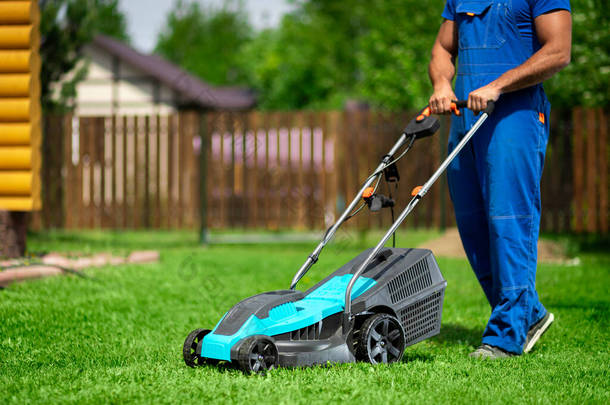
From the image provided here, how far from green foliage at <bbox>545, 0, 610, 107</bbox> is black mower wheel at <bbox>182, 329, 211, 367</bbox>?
25.8 feet

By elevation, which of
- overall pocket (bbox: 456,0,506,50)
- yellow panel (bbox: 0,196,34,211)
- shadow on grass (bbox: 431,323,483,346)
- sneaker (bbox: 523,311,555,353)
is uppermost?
overall pocket (bbox: 456,0,506,50)

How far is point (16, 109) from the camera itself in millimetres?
6945

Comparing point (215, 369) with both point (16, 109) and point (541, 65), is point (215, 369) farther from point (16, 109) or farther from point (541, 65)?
point (16, 109)

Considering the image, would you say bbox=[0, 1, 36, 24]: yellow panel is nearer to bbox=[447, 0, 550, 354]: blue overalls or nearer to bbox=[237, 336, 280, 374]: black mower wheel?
bbox=[447, 0, 550, 354]: blue overalls

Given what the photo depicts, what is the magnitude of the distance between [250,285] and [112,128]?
6284 mm

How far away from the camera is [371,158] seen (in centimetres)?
1138

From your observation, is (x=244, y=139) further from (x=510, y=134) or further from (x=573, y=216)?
(x=510, y=134)

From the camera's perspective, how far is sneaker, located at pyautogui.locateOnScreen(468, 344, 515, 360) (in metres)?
3.81

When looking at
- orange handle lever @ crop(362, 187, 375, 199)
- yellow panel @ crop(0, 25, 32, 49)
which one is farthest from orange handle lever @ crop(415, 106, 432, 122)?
yellow panel @ crop(0, 25, 32, 49)

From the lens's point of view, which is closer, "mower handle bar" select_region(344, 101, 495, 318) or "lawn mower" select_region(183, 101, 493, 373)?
"lawn mower" select_region(183, 101, 493, 373)

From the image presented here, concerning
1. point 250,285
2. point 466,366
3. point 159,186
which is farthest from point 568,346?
point 159,186

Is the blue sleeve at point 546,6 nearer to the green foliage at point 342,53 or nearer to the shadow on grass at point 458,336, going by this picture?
the shadow on grass at point 458,336

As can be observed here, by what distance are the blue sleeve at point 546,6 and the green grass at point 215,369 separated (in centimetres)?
176

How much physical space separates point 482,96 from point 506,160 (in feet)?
1.18
